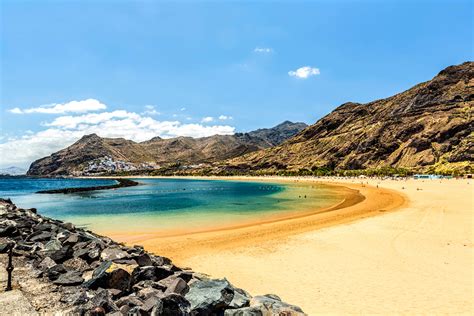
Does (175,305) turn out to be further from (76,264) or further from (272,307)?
(76,264)

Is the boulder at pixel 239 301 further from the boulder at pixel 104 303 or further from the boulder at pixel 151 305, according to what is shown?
the boulder at pixel 104 303

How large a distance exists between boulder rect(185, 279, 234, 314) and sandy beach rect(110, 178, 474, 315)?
12.9 feet

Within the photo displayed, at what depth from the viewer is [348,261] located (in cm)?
A: 1711

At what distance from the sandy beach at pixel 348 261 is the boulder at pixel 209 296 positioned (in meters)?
3.93

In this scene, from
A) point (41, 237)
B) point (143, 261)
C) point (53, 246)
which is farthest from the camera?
point (41, 237)

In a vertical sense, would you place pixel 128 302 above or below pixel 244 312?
above

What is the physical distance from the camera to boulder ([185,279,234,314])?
8234 mm

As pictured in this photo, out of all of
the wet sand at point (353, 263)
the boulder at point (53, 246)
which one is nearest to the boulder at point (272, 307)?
the wet sand at point (353, 263)

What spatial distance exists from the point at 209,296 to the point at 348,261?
37.1 feet

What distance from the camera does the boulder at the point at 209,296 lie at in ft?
27.0

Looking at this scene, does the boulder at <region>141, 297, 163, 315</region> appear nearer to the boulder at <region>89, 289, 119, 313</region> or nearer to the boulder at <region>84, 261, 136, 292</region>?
the boulder at <region>89, 289, 119, 313</region>

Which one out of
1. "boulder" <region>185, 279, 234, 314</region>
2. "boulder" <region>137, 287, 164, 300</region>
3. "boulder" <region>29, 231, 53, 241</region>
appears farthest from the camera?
"boulder" <region>29, 231, 53, 241</region>

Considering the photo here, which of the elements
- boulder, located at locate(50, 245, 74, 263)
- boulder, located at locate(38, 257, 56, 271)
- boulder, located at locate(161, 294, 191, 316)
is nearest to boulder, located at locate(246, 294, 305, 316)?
boulder, located at locate(161, 294, 191, 316)

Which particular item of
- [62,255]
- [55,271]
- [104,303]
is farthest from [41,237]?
[104,303]
